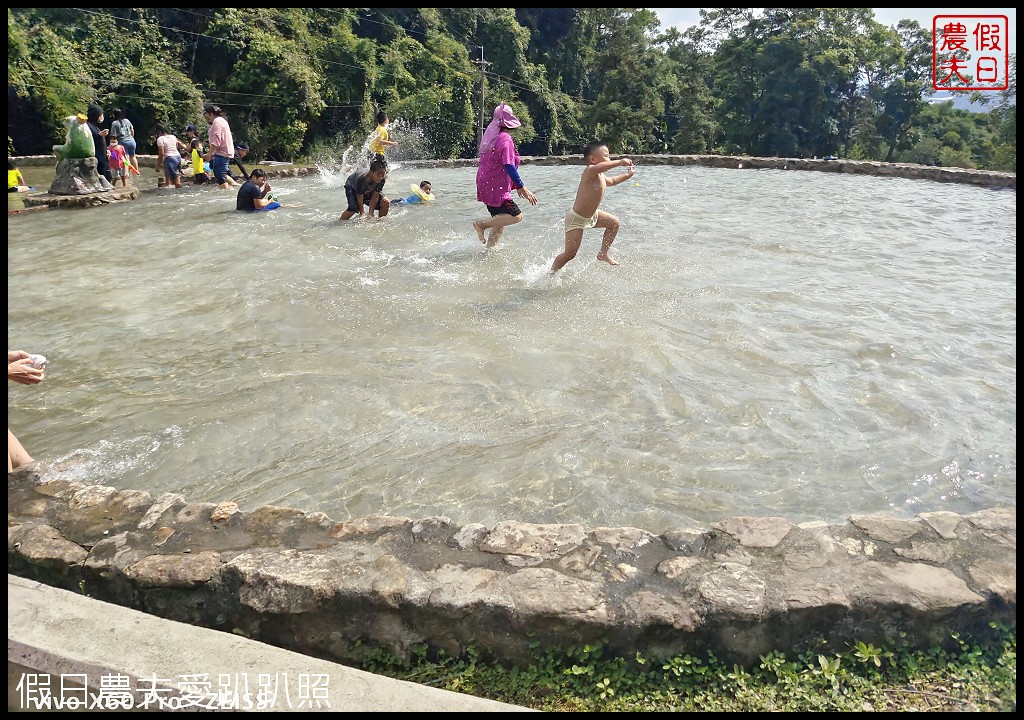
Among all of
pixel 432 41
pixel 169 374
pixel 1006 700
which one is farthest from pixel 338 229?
pixel 432 41

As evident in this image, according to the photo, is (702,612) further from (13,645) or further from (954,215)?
(954,215)

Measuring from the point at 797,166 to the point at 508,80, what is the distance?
1959 centimetres

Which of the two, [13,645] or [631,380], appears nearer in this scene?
[13,645]

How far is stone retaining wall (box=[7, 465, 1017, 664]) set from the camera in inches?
89.8

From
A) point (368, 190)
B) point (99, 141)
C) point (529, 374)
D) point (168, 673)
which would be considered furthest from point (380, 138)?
point (168, 673)

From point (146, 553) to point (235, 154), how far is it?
44.4 feet

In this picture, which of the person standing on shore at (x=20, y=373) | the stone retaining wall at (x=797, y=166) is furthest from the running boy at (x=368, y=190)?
the stone retaining wall at (x=797, y=166)

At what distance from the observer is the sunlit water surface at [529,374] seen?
131 inches

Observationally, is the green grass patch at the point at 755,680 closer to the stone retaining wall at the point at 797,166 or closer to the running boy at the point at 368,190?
the running boy at the point at 368,190

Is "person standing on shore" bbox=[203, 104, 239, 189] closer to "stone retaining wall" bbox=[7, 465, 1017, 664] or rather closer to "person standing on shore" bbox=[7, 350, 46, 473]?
"person standing on shore" bbox=[7, 350, 46, 473]

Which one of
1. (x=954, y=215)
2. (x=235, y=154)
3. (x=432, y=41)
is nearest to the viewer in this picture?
(x=954, y=215)

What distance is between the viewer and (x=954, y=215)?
36.8 ft

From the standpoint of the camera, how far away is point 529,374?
4.56 metres

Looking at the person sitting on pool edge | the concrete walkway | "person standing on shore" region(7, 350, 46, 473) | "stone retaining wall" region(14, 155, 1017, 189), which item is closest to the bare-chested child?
"person standing on shore" region(7, 350, 46, 473)
